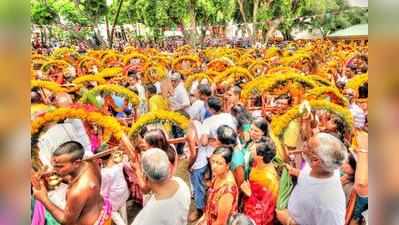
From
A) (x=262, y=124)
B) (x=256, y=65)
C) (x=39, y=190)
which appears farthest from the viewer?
(x=256, y=65)

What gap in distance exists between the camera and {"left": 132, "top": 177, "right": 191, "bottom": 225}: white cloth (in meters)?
2.21

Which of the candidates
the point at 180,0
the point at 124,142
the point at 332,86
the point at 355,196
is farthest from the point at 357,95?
the point at 124,142

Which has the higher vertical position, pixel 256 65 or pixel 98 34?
pixel 98 34

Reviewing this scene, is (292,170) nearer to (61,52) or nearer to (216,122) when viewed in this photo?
(216,122)

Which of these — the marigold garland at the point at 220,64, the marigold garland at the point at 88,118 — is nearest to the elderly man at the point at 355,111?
the marigold garland at the point at 220,64

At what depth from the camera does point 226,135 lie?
2.29 meters

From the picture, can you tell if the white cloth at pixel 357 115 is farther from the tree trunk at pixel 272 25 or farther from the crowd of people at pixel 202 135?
the tree trunk at pixel 272 25

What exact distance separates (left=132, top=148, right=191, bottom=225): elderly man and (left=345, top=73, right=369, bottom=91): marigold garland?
0.93 m

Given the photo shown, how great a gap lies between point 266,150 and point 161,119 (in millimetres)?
511

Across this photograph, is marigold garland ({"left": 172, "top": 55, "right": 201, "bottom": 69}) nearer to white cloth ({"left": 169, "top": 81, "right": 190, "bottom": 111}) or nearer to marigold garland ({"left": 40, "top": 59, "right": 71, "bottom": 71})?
white cloth ({"left": 169, "top": 81, "right": 190, "bottom": 111})

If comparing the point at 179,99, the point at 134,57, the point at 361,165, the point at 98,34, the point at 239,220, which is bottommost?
the point at 239,220

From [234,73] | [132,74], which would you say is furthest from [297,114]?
[132,74]

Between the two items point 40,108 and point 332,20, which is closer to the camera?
point 40,108
